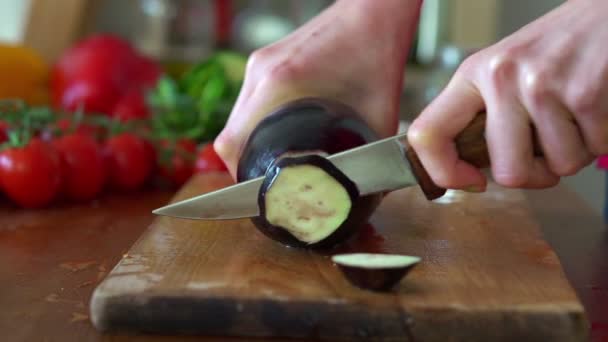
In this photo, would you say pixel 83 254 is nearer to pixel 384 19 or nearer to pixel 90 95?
pixel 384 19

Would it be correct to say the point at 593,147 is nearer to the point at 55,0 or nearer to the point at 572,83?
the point at 572,83

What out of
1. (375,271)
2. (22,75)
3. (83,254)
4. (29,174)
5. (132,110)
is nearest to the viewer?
(375,271)

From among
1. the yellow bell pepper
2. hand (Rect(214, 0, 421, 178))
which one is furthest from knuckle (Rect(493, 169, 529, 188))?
the yellow bell pepper

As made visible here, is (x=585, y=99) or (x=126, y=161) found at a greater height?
(x=585, y=99)

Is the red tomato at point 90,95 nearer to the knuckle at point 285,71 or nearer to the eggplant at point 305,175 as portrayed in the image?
the knuckle at point 285,71

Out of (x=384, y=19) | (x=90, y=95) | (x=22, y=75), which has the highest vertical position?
(x=384, y=19)

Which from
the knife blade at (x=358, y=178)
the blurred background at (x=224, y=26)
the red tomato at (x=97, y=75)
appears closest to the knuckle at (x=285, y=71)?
the knife blade at (x=358, y=178)

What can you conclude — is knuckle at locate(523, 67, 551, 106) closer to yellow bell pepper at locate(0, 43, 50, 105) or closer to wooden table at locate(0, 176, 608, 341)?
wooden table at locate(0, 176, 608, 341)

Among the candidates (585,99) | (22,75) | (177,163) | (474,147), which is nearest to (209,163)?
A: (177,163)
